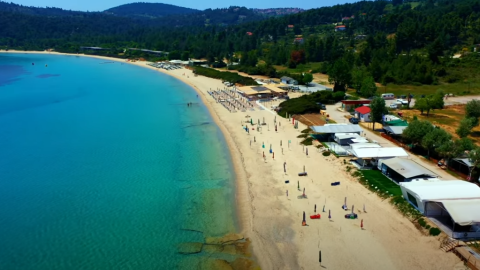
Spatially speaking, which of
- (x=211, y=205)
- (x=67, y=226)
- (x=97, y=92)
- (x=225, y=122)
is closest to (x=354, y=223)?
(x=211, y=205)

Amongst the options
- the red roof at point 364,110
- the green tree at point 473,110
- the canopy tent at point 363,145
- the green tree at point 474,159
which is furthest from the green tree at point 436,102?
the green tree at point 474,159

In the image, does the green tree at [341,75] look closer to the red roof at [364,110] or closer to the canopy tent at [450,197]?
the red roof at [364,110]

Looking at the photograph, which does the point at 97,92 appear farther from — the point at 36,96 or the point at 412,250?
the point at 412,250

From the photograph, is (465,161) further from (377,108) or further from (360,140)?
(377,108)

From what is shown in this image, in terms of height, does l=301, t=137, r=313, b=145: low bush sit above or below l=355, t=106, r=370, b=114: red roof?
below

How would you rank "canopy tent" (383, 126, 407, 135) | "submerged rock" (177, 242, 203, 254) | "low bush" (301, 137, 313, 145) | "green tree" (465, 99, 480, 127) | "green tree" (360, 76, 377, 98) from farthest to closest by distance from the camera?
"green tree" (360, 76, 377, 98) < "green tree" (465, 99, 480, 127) < "low bush" (301, 137, 313, 145) < "canopy tent" (383, 126, 407, 135) < "submerged rock" (177, 242, 203, 254)

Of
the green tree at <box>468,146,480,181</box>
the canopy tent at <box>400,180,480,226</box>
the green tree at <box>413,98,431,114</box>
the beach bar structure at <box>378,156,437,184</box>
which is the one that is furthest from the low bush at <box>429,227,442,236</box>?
the green tree at <box>413,98,431,114</box>

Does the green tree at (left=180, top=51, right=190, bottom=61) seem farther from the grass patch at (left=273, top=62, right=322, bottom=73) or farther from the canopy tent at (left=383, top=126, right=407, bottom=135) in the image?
the canopy tent at (left=383, top=126, right=407, bottom=135)
